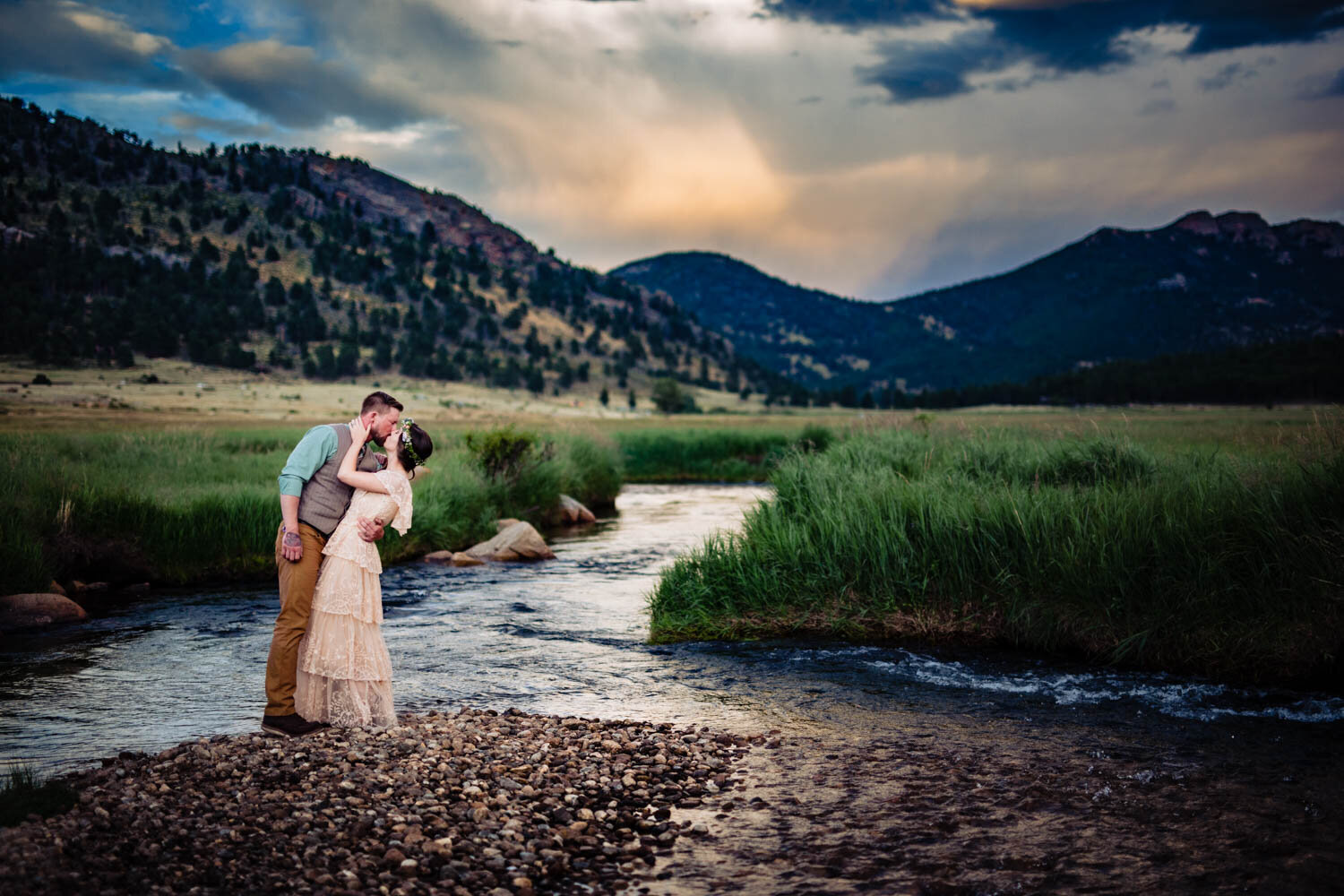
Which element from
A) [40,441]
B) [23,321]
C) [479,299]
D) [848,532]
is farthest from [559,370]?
[848,532]

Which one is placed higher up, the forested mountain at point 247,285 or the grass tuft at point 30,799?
the forested mountain at point 247,285

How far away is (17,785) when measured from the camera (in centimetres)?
617

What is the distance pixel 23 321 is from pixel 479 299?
308 ft

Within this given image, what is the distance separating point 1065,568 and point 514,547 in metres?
→ 12.5

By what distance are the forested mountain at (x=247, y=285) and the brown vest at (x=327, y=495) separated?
77.4m

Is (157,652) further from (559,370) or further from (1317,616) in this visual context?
(559,370)

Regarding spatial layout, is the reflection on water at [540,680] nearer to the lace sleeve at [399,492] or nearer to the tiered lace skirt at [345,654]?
the tiered lace skirt at [345,654]

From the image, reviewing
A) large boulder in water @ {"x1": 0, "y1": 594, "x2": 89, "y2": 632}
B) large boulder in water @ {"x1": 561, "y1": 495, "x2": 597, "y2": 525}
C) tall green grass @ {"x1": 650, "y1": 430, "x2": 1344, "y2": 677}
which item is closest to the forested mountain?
large boulder in water @ {"x1": 561, "y1": 495, "x2": 597, "y2": 525}

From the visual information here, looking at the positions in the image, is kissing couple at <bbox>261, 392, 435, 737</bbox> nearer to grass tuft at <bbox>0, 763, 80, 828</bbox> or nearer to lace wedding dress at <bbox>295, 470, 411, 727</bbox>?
lace wedding dress at <bbox>295, 470, 411, 727</bbox>

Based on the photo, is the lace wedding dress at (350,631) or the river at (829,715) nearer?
the river at (829,715)

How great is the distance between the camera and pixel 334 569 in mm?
7500

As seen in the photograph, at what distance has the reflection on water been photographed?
8.70m

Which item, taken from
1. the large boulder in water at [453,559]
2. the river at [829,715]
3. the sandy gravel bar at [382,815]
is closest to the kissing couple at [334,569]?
the sandy gravel bar at [382,815]

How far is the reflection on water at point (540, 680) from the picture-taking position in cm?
Answer: 870
